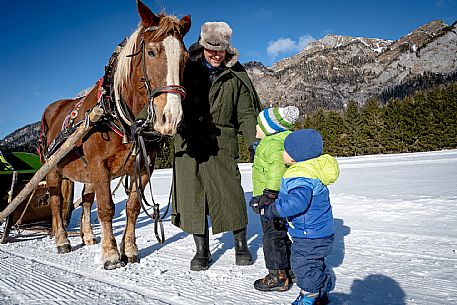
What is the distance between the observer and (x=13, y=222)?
17.7 feet

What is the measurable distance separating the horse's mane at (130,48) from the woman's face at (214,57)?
1.42 ft

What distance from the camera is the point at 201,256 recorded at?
10.9ft

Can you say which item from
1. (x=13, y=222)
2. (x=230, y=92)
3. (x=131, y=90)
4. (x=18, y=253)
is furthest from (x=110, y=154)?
(x=13, y=222)

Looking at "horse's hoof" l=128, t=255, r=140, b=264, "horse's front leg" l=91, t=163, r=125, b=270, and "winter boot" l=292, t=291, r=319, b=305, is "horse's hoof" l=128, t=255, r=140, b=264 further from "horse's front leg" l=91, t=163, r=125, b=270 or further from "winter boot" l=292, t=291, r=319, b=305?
"winter boot" l=292, t=291, r=319, b=305

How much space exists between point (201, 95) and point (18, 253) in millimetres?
3086

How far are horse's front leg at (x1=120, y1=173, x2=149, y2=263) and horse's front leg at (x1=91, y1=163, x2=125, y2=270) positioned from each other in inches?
6.0

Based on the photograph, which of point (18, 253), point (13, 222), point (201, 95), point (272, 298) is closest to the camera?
point (272, 298)

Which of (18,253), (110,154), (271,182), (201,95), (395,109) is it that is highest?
(395,109)

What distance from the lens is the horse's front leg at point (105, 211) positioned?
→ 3422 millimetres

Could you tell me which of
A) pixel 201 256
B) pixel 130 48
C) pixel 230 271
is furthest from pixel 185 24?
pixel 230 271

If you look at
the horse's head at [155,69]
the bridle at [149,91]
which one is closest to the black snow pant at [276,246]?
the horse's head at [155,69]

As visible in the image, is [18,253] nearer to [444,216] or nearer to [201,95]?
[201,95]

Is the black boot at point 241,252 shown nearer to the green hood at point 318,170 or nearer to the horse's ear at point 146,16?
the green hood at point 318,170

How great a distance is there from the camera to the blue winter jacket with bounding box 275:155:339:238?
2.21 metres
